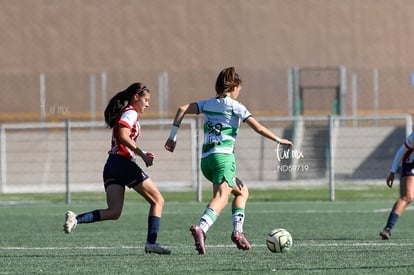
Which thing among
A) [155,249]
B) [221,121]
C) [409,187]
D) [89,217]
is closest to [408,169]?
[409,187]

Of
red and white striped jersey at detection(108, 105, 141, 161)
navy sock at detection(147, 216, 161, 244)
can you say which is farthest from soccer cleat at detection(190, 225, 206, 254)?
red and white striped jersey at detection(108, 105, 141, 161)

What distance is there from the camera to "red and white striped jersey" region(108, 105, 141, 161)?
488 inches

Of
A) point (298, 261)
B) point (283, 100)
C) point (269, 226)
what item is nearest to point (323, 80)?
point (283, 100)

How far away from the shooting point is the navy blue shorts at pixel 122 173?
1250 centimetres

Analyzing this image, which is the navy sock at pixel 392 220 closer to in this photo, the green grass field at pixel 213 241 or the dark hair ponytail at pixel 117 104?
the green grass field at pixel 213 241

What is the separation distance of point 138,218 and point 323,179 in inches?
287

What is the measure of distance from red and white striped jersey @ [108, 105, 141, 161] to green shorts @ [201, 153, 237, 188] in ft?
2.65

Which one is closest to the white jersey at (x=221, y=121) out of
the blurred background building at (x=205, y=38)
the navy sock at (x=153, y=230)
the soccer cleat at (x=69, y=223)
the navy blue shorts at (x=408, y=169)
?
the navy sock at (x=153, y=230)

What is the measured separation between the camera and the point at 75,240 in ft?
48.1

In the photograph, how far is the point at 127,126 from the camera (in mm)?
12352

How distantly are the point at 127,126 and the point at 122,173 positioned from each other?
1.72 feet

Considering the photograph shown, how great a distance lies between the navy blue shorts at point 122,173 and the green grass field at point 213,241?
0.77 metres

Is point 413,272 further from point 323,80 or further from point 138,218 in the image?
point 323,80

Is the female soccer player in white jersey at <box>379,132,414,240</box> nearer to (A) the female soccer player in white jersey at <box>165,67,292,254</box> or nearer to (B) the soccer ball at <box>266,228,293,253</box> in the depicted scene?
(B) the soccer ball at <box>266,228,293,253</box>
